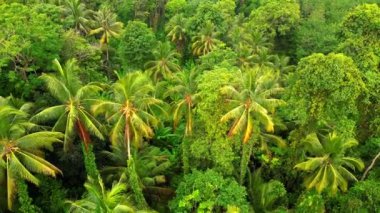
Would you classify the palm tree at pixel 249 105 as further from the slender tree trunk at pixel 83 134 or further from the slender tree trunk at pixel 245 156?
the slender tree trunk at pixel 83 134

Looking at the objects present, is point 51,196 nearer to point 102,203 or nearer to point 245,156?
point 102,203

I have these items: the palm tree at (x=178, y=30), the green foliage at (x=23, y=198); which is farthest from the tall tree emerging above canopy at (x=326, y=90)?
the palm tree at (x=178, y=30)

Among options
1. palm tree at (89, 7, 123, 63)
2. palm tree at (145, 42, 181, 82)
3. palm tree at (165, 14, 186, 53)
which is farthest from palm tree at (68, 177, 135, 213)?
palm tree at (165, 14, 186, 53)

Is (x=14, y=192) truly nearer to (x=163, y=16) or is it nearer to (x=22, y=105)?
(x=22, y=105)

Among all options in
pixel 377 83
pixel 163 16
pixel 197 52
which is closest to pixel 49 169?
pixel 377 83

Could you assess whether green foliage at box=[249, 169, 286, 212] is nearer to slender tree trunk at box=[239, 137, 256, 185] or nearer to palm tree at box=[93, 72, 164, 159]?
slender tree trunk at box=[239, 137, 256, 185]

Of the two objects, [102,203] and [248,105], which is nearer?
[102,203]

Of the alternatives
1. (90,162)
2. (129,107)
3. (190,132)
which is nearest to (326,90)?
(190,132)
